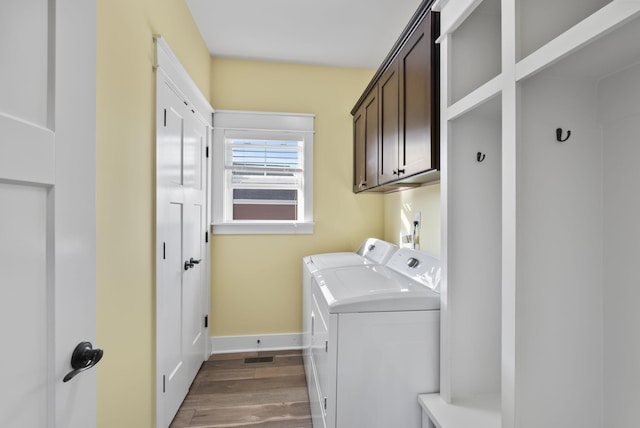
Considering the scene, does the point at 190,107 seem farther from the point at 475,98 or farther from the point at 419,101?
the point at 475,98

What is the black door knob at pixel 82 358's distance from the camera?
0.64m

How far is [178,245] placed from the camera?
6.23ft

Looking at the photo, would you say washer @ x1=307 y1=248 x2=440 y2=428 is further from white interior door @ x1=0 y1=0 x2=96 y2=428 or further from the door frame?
the door frame

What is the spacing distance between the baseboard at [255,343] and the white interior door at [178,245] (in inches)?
8.1

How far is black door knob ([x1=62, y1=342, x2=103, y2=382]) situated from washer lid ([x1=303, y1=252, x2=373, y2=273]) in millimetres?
1385

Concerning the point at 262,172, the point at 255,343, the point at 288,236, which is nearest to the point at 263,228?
the point at 288,236

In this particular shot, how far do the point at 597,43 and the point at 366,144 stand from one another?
166 centimetres

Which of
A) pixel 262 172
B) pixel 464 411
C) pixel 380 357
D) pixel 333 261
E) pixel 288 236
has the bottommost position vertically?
pixel 464 411

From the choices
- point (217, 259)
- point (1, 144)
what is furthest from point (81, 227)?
point (217, 259)

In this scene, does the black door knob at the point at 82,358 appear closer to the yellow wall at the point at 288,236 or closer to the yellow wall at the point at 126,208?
the yellow wall at the point at 126,208

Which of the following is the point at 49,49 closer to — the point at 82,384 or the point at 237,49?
the point at 82,384

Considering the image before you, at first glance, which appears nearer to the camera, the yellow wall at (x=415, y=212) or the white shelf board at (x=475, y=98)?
the white shelf board at (x=475, y=98)

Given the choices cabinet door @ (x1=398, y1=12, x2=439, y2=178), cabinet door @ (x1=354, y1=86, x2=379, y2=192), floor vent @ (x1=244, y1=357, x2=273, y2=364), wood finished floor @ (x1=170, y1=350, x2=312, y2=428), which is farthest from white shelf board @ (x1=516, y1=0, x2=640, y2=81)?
floor vent @ (x1=244, y1=357, x2=273, y2=364)

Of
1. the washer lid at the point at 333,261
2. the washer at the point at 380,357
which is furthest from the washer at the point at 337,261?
the washer at the point at 380,357
